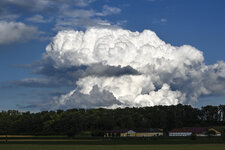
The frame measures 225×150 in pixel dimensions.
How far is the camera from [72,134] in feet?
490

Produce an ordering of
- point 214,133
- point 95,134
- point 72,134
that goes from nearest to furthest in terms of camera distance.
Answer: point 72,134, point 95,134, point 214,133

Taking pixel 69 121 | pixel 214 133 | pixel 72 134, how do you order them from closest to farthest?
pixel 72 134, pixel 214 133, pixel 69 121

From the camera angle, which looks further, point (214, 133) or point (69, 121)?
point (69, 121)

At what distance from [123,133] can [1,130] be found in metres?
65.8

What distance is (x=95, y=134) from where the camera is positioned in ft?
538

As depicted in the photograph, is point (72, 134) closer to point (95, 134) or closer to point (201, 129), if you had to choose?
point (95, 134)

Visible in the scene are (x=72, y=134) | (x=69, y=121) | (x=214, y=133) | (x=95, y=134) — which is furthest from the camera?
(x=69, y=121)

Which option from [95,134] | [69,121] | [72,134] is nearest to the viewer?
[72,134]

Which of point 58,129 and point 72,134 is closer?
point 72,134

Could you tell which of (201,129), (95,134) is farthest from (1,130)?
(201,129)

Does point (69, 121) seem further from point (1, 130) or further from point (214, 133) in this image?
point (214, 133)

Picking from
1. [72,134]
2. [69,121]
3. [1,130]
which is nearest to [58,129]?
[69,121]

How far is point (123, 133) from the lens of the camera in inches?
7859

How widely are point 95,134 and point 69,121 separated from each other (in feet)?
122
